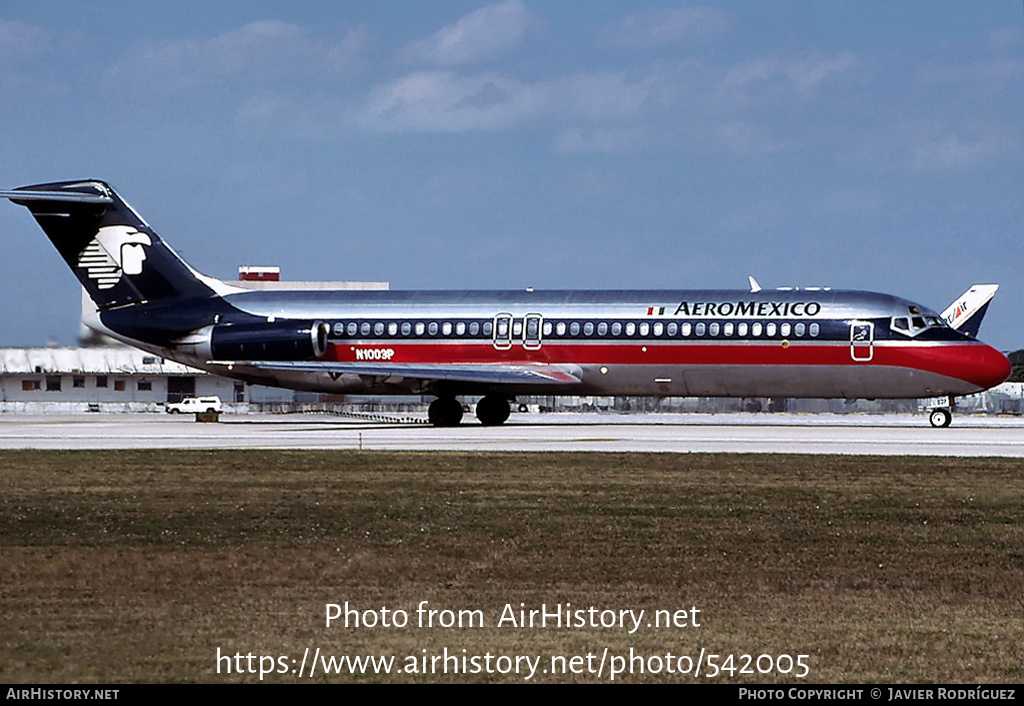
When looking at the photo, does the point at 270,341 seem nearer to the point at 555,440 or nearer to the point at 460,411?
the point at 460,411

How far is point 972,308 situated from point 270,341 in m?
45.1

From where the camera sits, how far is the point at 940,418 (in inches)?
1737

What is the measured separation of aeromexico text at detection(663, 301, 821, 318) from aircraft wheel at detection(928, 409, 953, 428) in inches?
253

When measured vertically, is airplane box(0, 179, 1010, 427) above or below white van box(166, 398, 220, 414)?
above

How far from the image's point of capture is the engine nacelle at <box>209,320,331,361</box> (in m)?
44.2

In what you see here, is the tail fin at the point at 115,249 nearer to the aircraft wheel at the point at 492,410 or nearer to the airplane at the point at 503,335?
the airplane at the point at 503,335

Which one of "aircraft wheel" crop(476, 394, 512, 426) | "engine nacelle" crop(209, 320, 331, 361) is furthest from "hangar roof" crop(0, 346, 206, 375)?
"aircraft wheel" crop(476, 394, 512, 426)

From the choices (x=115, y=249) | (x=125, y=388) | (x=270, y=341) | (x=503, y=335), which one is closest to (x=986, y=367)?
(x=503, y=335)

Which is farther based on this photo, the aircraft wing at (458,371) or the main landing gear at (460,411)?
the main landing gear at (460,411)

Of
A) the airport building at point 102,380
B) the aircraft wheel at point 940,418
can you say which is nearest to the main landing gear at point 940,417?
the aircraft wheel at point 940,418

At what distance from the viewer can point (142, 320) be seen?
1827 inches

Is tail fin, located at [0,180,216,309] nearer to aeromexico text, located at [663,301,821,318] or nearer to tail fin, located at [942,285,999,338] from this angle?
aeromexico text, located at [663,301,821,318]

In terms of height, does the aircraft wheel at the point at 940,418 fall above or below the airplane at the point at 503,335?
below

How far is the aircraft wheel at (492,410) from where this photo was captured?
149 feet
